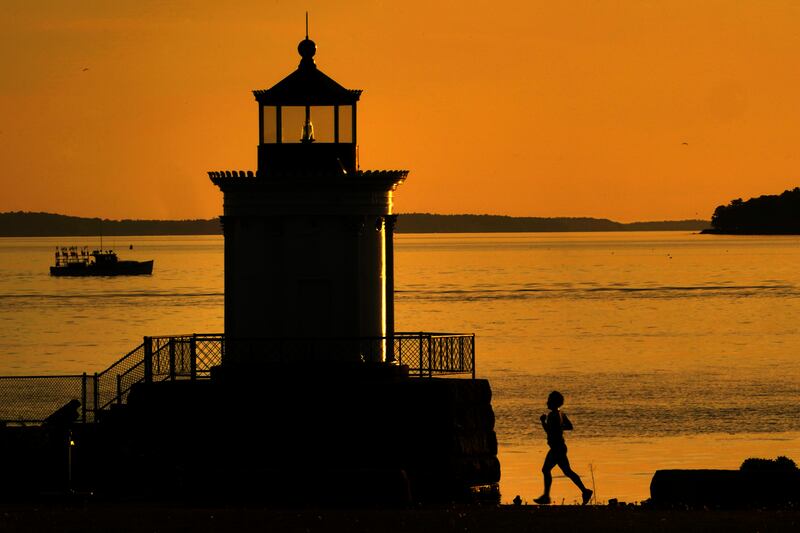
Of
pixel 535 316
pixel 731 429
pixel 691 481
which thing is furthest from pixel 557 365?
pixel 691 481

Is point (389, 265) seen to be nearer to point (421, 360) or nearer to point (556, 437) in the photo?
point (421, 360)

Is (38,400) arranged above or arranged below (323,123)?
below

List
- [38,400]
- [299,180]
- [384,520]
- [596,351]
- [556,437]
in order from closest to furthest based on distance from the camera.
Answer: [384,520]
[556,437]
[299,180]
[38,400]
[596,351]

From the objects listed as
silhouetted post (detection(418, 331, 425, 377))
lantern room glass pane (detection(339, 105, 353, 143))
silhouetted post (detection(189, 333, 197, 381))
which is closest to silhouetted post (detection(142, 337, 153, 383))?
silhouetted post (detection(189, 333, 197, 381))

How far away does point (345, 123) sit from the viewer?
106 feet

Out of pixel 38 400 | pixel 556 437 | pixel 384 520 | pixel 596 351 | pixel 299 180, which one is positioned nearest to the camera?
pixel 384 520

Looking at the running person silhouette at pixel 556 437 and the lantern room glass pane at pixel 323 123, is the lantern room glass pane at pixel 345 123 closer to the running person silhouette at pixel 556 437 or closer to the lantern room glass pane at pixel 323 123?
the lantern room glass pane at pixel 323 123

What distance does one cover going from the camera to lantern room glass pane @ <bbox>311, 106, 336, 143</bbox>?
3234cm

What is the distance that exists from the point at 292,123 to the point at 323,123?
559mm

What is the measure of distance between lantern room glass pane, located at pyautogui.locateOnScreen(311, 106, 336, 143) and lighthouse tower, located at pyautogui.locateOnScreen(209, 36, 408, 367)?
113 millimetres

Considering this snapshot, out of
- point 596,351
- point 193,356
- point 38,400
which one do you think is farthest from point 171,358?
point 596,351

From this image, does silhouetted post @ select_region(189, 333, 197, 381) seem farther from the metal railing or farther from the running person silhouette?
the running person silhouette

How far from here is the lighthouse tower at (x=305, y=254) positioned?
31.4 metres

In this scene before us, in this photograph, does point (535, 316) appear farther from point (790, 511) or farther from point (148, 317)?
point (790, 511)
